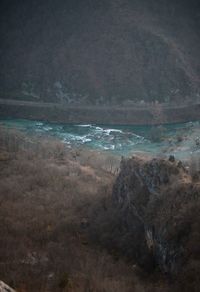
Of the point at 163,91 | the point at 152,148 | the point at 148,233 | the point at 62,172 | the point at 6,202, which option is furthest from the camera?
the point at 163,91

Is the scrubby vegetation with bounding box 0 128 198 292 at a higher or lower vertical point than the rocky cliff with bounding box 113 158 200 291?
lower

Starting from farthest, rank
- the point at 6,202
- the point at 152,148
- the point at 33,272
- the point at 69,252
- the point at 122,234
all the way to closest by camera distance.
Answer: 1. the point at 152,148
2. the point at 6,202
3. the point at 122,234
4. the point at 69,252
5. the point at 33,272

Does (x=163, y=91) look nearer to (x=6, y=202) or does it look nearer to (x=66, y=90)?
(x=66, y=90)

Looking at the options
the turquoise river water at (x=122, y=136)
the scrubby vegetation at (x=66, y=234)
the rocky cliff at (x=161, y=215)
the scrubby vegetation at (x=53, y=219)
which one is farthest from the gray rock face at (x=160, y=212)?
the turquoise river water at (x=122, y=136)

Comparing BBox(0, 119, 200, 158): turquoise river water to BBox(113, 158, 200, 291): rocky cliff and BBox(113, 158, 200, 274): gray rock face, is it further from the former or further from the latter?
BBox(113, 158, 200, 291): rocky cliff

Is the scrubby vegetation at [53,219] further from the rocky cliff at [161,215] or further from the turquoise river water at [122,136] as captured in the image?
the turquoise river water at [122,136]

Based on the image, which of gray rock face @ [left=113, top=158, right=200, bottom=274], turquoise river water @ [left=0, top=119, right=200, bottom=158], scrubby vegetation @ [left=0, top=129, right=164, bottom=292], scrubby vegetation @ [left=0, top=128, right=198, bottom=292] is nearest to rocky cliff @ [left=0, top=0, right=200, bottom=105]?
turquoise river water @ [left=0, top=119, right=200, bottom=158]

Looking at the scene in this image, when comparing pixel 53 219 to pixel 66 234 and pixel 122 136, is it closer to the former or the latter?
pixel 66 234

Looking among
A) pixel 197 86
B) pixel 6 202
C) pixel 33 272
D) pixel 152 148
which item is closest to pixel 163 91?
pixel 197 86
